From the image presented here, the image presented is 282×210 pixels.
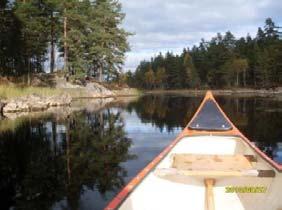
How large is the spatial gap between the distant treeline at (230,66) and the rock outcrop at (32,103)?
57670mm

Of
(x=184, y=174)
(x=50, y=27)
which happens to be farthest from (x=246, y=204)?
(x=50, y=27)

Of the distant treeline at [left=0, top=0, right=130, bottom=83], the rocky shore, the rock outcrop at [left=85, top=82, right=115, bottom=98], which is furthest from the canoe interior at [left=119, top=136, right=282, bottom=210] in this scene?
the rock outcrop at [left=85, top=82, right=115, bottom=98]

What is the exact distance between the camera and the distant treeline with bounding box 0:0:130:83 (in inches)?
1667

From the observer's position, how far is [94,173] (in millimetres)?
10062

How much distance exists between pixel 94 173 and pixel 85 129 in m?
8.08

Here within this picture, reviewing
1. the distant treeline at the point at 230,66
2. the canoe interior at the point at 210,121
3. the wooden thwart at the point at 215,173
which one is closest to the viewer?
the wooden thwart at the point at 215,173

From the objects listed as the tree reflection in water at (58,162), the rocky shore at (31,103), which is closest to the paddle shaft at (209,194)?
the tree reflection in water at (58,162)

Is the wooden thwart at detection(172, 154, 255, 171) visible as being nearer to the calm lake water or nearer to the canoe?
the canoe

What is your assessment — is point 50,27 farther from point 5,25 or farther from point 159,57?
point 159,57

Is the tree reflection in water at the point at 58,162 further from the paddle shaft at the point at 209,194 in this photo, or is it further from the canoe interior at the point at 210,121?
the paddle shaft at the point at 209,194

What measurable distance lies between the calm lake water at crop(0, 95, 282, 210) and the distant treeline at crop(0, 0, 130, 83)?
23.5 m

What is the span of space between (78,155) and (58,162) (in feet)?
3.13

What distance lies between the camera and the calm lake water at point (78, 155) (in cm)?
831
